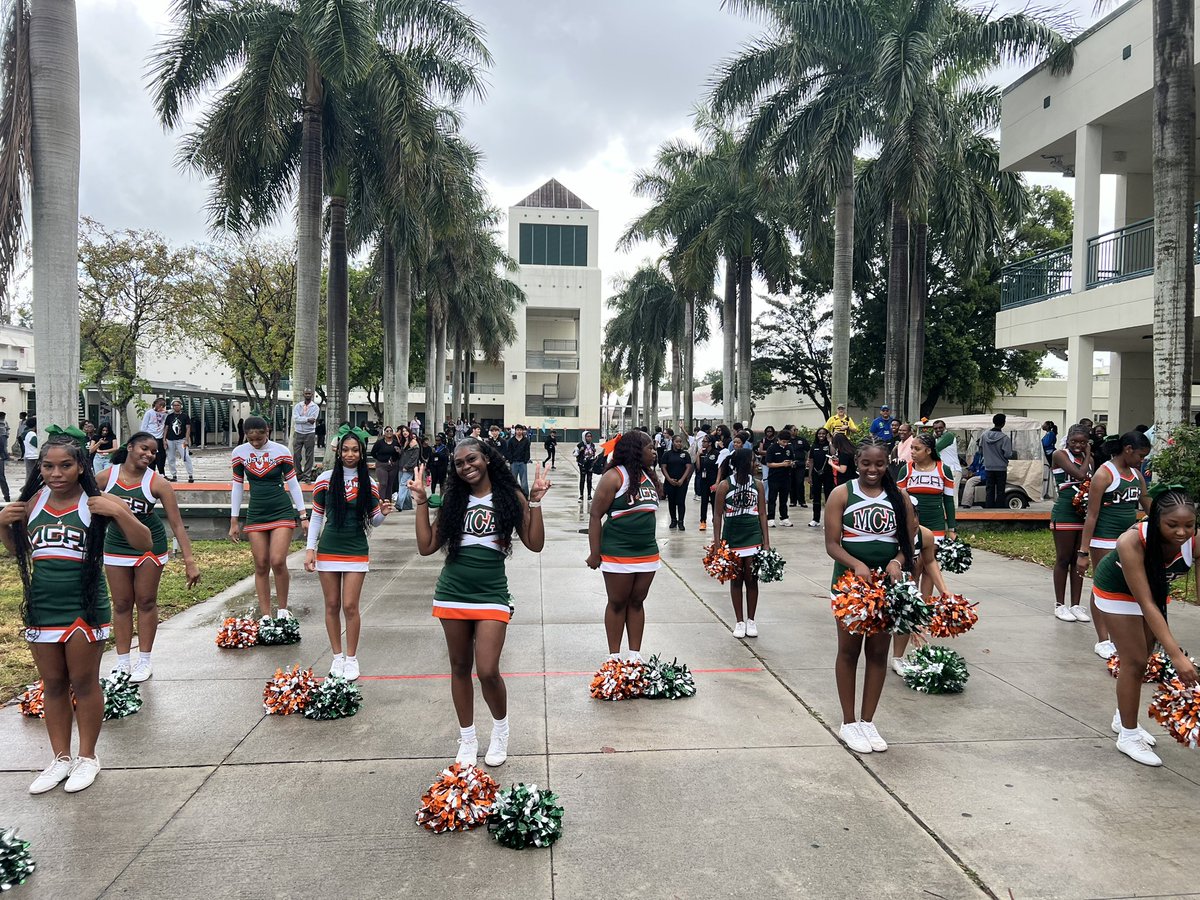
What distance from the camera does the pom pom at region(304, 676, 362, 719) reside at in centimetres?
501

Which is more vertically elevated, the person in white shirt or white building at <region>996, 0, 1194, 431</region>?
white building at <region>996, 0, 1194, 431</region>

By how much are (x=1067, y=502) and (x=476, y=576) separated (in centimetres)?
556

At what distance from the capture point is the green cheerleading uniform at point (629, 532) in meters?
5.39

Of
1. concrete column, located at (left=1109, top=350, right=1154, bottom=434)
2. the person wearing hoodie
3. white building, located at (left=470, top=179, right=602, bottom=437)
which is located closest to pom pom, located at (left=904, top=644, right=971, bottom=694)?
the person wearing hoodie

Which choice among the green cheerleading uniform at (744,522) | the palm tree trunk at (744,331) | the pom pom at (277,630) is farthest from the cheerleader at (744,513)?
the palm tree trunk at (744,331)

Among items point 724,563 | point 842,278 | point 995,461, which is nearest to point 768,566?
point 724,563

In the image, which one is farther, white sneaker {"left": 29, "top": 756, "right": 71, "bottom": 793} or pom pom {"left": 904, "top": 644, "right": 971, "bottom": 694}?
pom pom {"left": 904, "top": 644, "right": 971, "bottom": 694}

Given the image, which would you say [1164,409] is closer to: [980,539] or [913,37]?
[980,539]

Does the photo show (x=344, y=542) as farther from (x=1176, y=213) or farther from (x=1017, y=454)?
(x=1017, y=454)

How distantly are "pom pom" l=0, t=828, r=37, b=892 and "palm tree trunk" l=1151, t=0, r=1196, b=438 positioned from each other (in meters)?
11.4

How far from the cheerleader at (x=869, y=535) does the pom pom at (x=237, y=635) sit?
15.5 ft

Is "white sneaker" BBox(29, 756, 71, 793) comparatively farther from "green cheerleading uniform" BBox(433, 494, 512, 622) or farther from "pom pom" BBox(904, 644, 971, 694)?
"pom pom" BBox(904, 644, 971, 694)

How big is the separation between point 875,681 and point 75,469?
171 inches

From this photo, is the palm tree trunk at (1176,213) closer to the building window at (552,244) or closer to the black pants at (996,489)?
the black pants at (996,489)
